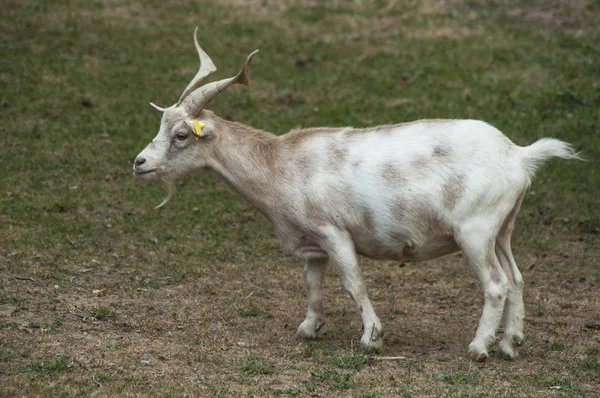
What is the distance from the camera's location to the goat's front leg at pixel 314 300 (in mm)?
8391

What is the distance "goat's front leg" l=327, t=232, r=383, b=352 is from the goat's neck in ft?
2.37

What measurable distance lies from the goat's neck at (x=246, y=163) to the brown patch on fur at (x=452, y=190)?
149 centimetres

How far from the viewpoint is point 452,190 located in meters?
7.75

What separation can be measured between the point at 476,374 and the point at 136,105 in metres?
8.59

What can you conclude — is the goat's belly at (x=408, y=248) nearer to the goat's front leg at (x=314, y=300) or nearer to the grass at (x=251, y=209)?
the goat's front leg at (x=314, y=300)

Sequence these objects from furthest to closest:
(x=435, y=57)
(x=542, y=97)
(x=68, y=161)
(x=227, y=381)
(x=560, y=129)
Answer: (x=435, y=57) < (x=542, y=97) < (x=560, y=129) < (x=68, y=161) < (x=227, y=381)

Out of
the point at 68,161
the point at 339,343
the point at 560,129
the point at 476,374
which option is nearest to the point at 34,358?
the point at 339,343

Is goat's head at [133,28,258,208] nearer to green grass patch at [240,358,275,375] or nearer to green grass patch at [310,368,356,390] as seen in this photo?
green grass patch at [240,358,275,375]

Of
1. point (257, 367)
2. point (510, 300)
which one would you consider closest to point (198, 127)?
point (257, 367)

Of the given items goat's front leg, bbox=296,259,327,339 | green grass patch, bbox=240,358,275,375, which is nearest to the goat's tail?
goat's front leg, bbox=296,259,327,339

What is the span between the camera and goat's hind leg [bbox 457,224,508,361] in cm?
765

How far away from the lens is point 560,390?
7051mm

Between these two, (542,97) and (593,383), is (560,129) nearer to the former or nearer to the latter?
(542,97)

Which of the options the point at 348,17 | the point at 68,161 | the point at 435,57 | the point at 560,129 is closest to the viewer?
the point at 68,161
